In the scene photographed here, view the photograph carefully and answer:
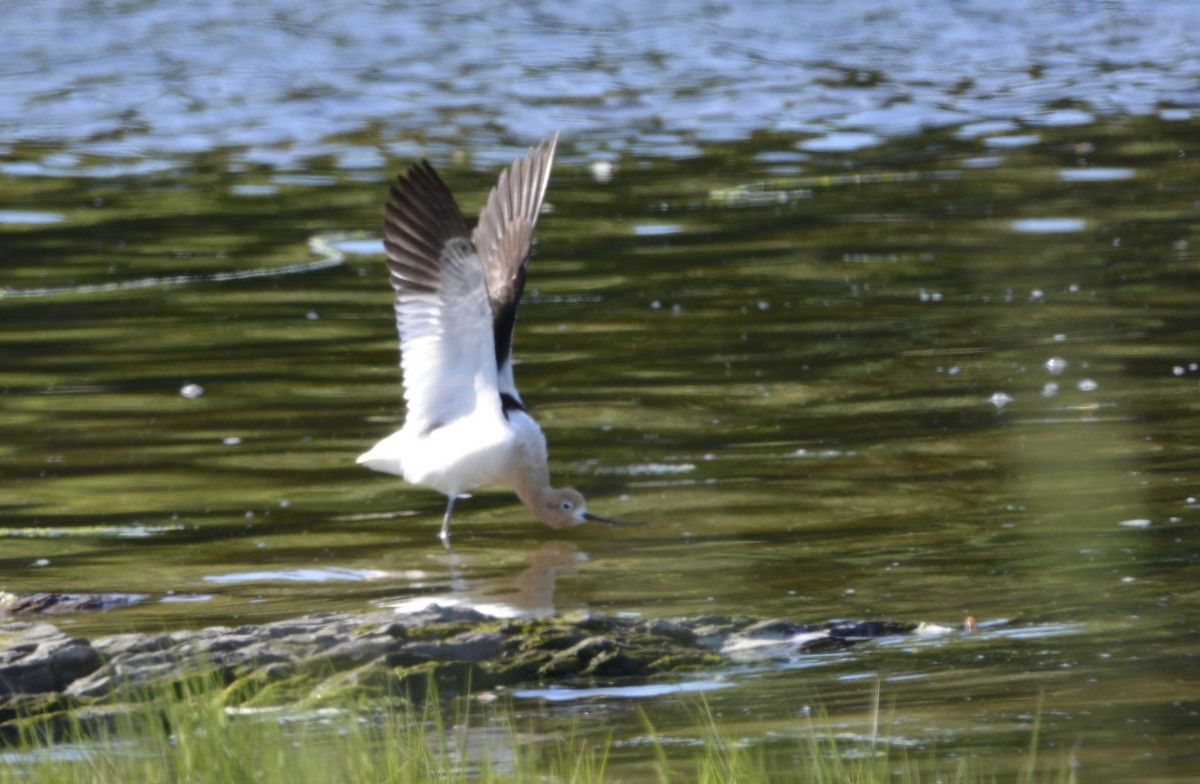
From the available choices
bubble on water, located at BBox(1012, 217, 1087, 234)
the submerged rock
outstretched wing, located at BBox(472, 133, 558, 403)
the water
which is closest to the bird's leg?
the water

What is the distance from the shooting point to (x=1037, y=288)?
14219 mm

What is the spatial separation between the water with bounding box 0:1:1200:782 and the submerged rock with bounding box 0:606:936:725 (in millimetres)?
219

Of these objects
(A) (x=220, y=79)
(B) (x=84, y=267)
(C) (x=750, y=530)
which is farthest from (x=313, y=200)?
(C) (x=750, y=530)

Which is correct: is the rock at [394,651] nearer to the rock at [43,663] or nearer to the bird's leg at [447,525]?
the rock at [43,663]

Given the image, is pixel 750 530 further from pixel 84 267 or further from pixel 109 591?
pixel 84 267

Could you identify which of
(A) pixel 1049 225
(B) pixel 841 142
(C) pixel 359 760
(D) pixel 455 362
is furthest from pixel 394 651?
(B) pixel 841 142

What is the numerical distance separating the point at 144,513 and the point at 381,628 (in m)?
3.43

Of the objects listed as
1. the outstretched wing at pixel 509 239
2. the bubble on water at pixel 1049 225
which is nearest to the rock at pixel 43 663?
the outstretched wing at pixel 509 239

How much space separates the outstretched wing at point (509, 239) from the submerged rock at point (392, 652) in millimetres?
2840

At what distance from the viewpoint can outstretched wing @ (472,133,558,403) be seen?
9828 millimetres

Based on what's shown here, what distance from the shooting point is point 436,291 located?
944 cm

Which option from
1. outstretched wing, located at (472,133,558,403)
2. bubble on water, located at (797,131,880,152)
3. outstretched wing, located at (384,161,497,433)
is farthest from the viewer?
bubble on water, located at (797,131,880,152)

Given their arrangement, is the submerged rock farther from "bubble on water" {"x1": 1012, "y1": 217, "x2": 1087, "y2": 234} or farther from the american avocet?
"bubble on water" {"x1": 1012, "y1": 217, "x2": 1087, "y2": 234}

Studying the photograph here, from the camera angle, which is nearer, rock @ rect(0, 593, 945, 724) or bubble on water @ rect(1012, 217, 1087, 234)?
rock @ rect(0, 593, 945, 724)
